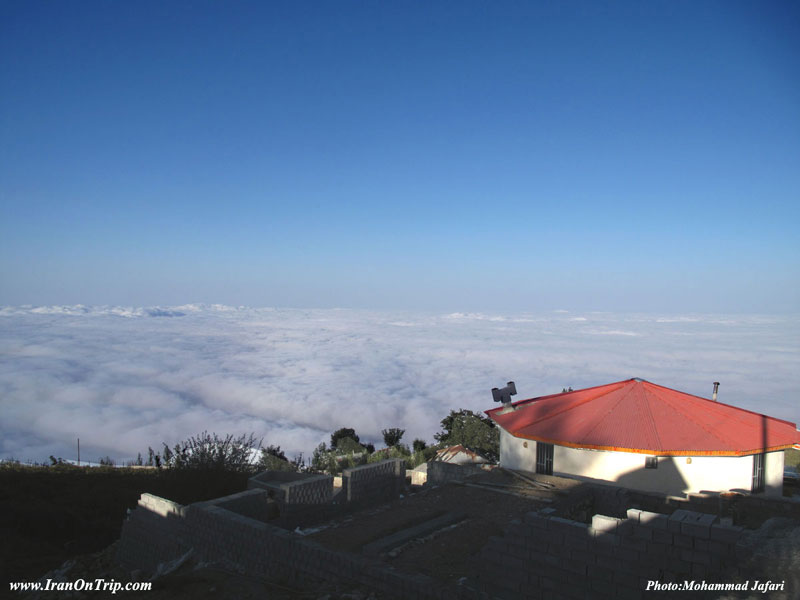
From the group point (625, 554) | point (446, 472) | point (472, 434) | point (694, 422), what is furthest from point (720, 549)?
point (472, 434)

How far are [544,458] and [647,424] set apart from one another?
3002 mm

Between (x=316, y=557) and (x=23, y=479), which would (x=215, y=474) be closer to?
(x=23, y=479)

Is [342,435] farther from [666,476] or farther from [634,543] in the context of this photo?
[634,543]

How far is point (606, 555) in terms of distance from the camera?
6.49 meters

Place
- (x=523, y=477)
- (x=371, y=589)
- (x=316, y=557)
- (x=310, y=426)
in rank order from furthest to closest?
(x=310, y=426), (x=523, y=477), (x=316, y=557), (x=371, y=589)

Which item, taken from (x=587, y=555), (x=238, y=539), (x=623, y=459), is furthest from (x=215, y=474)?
(x=587, y=555)

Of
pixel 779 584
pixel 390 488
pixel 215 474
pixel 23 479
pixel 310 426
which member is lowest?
pixel 310 426

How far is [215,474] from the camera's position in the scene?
16.6m

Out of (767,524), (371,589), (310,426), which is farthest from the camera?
(310,426)

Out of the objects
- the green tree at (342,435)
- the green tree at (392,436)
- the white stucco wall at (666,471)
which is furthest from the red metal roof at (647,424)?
the green tree at (342,435)

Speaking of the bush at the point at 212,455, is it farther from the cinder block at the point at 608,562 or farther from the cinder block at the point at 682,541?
the cinder block at the point at 682,541

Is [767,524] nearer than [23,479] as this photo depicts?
Yes

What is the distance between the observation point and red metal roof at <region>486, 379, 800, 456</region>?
14.3m

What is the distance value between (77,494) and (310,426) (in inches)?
3245
